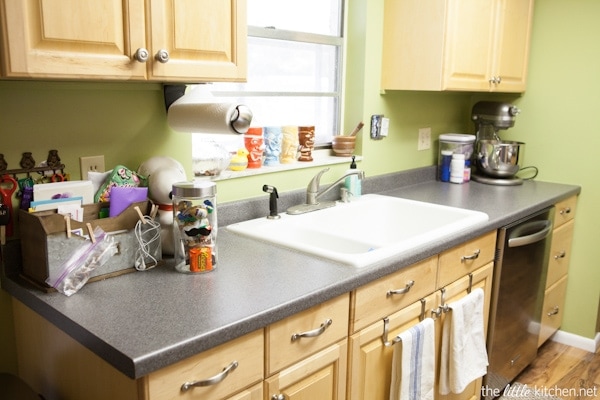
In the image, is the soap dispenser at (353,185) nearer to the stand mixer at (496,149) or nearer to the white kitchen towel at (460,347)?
the white kitchen towel at (460,347)

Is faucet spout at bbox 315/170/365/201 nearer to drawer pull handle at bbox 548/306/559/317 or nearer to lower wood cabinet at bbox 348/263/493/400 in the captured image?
lower wood cabinet at bbox 348/263/493/400

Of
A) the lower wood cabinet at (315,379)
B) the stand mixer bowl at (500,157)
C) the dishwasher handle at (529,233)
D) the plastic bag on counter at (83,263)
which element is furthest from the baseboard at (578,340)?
the plastic bag on counter at (83,263)

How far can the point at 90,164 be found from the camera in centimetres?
150

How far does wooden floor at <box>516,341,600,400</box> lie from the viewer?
249cm

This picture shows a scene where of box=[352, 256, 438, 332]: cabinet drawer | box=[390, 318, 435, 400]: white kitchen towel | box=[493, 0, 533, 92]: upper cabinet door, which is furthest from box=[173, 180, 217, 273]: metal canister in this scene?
box=[493, 0, 533, 92]: upper cabinet door

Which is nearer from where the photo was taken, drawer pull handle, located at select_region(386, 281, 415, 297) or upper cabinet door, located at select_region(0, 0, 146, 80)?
upper cabinet door, located at select_region(0, 0, 146, 80)

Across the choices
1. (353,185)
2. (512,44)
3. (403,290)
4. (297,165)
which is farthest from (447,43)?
(403,290)

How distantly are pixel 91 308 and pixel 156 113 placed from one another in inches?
26.4

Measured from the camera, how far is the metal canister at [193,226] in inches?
54.8

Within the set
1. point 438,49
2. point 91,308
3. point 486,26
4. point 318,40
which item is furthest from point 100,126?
point 486,26

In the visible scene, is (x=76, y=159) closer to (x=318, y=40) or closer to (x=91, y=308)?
(x=91, y=308)

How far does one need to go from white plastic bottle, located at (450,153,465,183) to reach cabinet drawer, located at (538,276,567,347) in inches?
27.4

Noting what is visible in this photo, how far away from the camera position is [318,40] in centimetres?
233

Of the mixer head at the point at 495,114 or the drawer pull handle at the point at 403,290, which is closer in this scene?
the drawer pull handle at the point at 403,290
